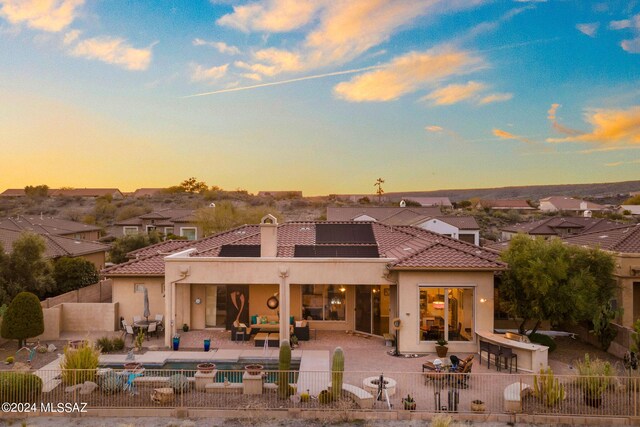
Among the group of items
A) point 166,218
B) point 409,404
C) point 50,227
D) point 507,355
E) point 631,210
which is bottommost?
point 409,404

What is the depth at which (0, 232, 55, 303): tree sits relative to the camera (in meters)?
20.5

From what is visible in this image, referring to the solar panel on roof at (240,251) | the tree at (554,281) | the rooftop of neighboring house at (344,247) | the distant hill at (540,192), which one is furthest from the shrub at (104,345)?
the distant hill at (540,192)

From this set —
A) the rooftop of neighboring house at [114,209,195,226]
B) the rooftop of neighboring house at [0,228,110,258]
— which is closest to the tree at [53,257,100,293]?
the rooftop of neighboring house at [0,228,110,258]

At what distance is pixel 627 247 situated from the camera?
762 inches

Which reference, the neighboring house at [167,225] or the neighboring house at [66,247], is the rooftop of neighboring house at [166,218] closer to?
the neighboring house at [167,225]

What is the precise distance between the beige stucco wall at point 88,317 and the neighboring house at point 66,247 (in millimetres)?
8147

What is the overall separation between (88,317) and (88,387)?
9359 mm

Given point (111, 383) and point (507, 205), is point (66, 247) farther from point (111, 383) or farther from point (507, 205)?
point (507, 205)

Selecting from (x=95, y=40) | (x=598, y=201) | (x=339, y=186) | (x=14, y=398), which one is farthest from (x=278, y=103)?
(x=598, y=201)

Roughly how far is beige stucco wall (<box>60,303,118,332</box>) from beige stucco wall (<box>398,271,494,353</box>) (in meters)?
13.4

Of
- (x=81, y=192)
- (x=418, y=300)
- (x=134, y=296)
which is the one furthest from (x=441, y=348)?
(x=81, y=192)

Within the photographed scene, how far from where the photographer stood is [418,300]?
17.5 m

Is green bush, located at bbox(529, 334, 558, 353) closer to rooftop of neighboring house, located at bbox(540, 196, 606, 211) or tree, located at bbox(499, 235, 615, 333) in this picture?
tree, located at bbox(499, 235, 615, 333)

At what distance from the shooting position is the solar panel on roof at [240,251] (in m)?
20.5
